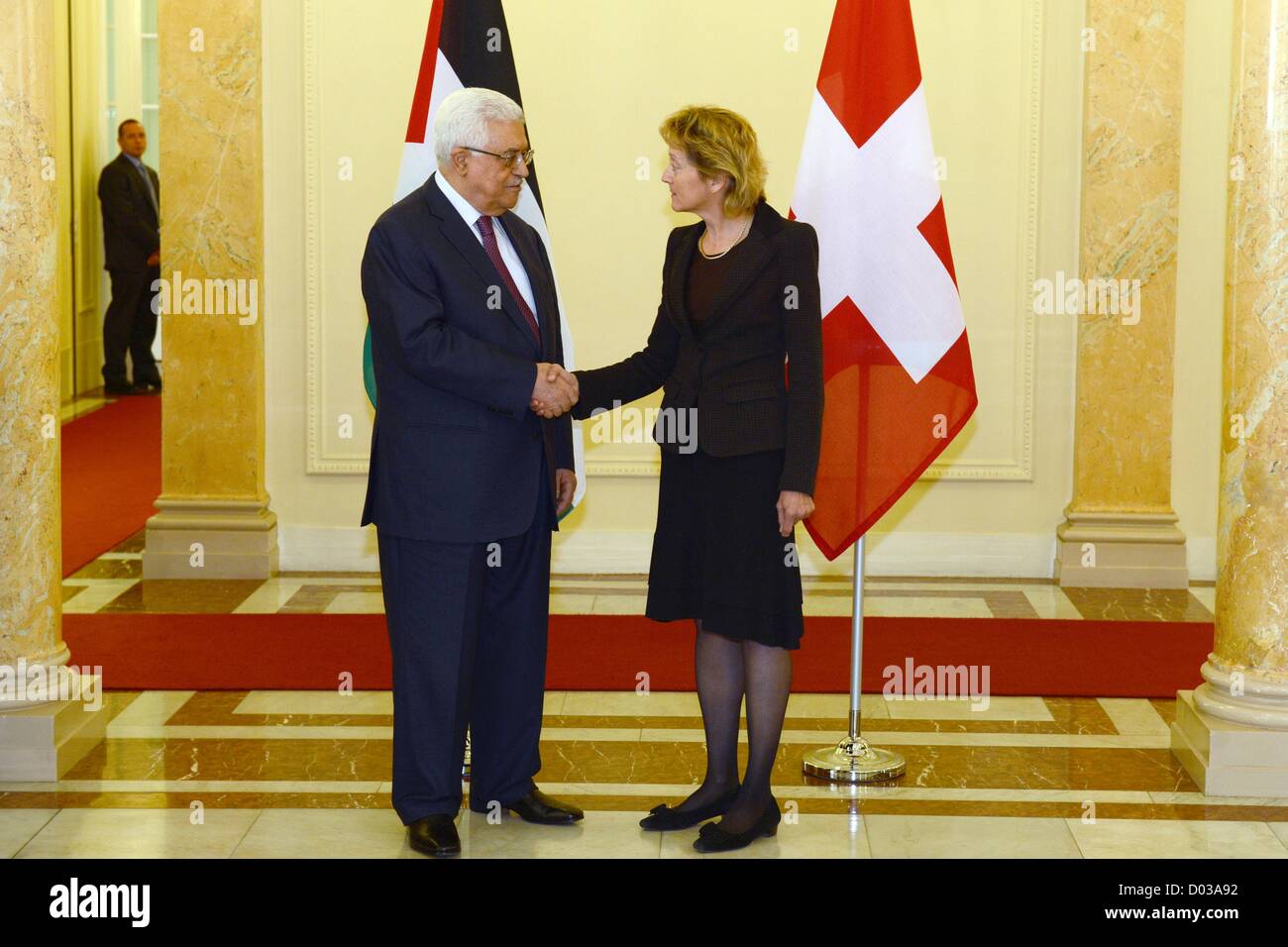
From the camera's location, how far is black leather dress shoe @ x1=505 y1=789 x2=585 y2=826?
14.3 ft

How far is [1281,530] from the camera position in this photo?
4.65m

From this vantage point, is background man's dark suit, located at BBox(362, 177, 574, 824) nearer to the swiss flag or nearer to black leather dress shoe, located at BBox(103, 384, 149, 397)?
the swiss flag

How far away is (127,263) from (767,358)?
10077mm

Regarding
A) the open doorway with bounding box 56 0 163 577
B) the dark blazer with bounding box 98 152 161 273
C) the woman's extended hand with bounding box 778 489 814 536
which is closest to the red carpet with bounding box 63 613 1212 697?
the woman's extended hand with bounding box 778 489 814 536

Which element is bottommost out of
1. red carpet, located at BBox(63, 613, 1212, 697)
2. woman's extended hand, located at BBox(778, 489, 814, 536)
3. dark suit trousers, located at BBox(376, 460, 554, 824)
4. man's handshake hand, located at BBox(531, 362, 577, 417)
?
red carpet, located at BBox(63, 613, 1212, 697)

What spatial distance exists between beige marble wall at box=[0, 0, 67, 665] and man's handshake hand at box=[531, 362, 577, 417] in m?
1.65

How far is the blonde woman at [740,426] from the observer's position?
412 centimetres

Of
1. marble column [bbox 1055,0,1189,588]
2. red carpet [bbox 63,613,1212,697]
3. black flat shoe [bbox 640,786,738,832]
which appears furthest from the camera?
marble column [bbox 1055,0,1189,588]

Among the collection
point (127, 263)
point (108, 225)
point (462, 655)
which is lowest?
point (462, 655)

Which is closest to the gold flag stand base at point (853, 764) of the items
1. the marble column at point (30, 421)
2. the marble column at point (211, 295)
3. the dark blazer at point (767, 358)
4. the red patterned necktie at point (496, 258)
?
the dark blazer at point (767, 358)

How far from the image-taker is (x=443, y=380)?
3988 mm

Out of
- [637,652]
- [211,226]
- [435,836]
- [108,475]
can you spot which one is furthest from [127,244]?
[435,836]

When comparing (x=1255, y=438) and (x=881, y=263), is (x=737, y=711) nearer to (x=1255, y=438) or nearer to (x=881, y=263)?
(x=881, y=263)

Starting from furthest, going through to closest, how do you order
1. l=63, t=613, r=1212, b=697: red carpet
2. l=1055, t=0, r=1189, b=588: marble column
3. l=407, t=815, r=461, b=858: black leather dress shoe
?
l=1055, t=0, r=1189, b=588: marble column < l=63, t=613, r=1212, b=697: red carpet < l=407, t=815, r=461, b=858: black leather dress shoe
